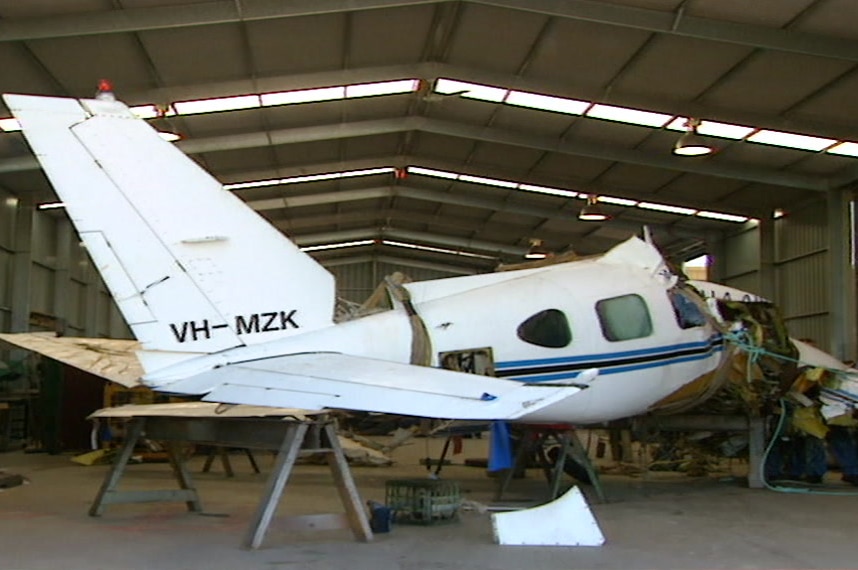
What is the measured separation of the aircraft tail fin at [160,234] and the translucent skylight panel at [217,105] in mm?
12087

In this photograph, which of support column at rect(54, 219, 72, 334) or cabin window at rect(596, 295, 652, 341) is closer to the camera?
cabin window at rect(596, 295, 652, 341)

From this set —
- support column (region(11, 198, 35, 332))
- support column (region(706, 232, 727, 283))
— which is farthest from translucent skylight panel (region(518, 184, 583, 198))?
support column (region(11, 198, 35, 332))

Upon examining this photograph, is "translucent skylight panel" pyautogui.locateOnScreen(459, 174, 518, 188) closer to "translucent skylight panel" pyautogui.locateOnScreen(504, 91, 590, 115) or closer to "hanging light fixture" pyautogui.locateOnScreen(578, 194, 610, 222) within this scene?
"hanging light fixture" pyautogui.locateOnScreen(578, 194, 610, 222)

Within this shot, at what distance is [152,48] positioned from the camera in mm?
16594

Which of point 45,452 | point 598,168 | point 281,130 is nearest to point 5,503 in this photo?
point 45,452

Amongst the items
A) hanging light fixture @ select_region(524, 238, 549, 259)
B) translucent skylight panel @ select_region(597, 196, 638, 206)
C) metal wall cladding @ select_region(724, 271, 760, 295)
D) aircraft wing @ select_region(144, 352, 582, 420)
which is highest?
translucent skylight panel @ select_region(597, 196, 638, 206)

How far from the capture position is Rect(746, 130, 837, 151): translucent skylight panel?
20766 millimetres

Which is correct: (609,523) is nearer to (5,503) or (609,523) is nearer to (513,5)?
(5,503)

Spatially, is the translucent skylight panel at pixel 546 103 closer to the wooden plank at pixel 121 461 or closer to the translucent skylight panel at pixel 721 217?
the translucent skylight panel at pixel 721 217

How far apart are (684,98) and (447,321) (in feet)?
39.6

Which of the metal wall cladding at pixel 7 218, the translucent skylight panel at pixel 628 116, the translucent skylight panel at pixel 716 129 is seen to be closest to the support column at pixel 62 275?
the metal wall cladding at pixel 7 218

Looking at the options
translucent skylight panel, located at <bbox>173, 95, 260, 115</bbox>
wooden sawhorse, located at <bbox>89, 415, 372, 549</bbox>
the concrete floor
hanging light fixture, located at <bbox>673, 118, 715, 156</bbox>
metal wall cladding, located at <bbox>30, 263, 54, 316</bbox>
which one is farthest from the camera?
metal wall cladding, located at <bbox>30, 263, 54, 316</bbox>

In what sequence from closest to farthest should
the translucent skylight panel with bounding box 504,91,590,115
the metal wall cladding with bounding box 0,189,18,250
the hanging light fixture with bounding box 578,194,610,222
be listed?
the translucent skylight panel with bounding box 504,91,590,115 < the metal wall cladding with bounding box 0,189,18,250 < the hanging light fixture with bounding box 578,194,610,222

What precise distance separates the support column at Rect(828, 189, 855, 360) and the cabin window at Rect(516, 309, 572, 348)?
16.0m
